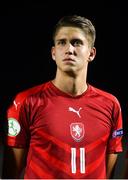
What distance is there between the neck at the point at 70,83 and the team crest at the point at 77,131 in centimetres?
17

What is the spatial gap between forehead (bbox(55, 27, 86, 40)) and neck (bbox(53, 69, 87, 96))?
0.65ft

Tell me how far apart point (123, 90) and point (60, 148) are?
811mm

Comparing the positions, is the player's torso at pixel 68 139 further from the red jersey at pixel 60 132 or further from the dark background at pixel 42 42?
the dark background at pixel 42 42

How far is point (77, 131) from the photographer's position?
1.89 meters

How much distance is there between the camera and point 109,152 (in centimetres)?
204

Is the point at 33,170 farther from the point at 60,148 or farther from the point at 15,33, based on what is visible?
the point at 15,33

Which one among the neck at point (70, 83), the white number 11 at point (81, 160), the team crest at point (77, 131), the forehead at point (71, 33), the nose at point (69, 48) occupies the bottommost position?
the white number 11 at point (81, 160)

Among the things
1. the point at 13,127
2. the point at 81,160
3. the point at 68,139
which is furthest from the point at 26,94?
the point at 81,160

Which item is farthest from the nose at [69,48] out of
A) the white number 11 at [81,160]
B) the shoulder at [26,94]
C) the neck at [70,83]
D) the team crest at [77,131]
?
the white number 11 at [81,160]

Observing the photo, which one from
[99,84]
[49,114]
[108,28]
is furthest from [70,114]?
[108,28]

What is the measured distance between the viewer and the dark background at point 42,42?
2.32 m

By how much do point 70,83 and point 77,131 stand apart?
251 mm

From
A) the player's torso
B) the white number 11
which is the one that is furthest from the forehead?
the white number 11

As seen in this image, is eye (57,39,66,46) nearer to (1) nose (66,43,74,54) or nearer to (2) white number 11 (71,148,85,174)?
(1) nose (66,43,74,54)
